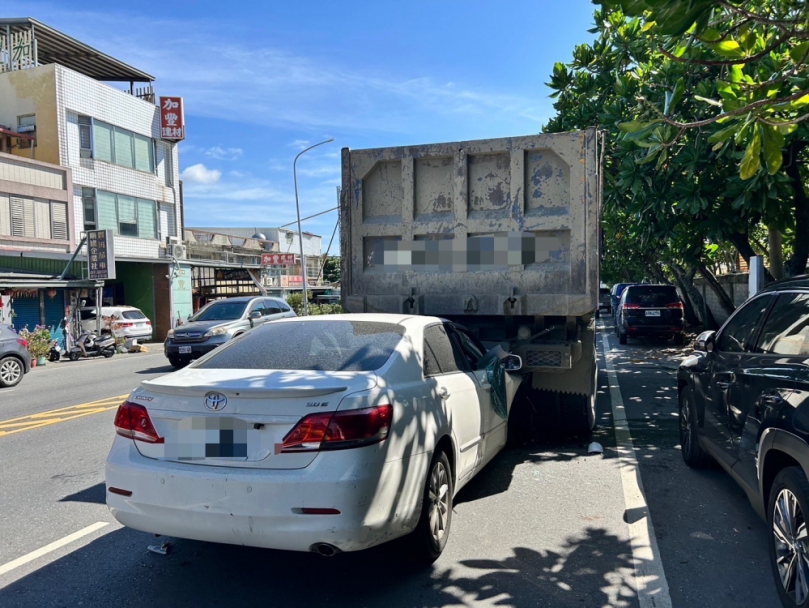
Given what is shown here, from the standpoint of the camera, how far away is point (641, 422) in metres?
7.96

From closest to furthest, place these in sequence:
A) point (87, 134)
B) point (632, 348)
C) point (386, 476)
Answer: point (386, 476) < point (632, 348) < point (87, 134)

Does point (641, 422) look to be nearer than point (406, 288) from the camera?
No

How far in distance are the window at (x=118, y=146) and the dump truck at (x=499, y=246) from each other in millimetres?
21821

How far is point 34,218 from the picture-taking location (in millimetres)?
22266

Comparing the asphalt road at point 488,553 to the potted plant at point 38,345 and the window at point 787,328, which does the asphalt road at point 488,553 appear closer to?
the window at point 787,328

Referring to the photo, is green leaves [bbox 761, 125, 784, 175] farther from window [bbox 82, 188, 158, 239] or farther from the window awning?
the window awning

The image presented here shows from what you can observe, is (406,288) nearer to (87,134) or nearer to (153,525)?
(153,525)

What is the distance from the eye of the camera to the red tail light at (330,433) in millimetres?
3240

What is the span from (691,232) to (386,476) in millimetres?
11040

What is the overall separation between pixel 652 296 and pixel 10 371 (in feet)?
52.2

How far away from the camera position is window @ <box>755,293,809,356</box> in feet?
12.2

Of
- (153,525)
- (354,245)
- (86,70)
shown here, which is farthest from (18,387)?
(86,70)

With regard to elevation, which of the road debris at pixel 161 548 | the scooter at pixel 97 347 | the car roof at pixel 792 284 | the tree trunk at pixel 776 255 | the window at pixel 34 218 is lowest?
the scooter at pixel 97 347

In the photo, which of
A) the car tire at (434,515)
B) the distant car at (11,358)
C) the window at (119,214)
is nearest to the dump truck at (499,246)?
the car tire at (434,515)
